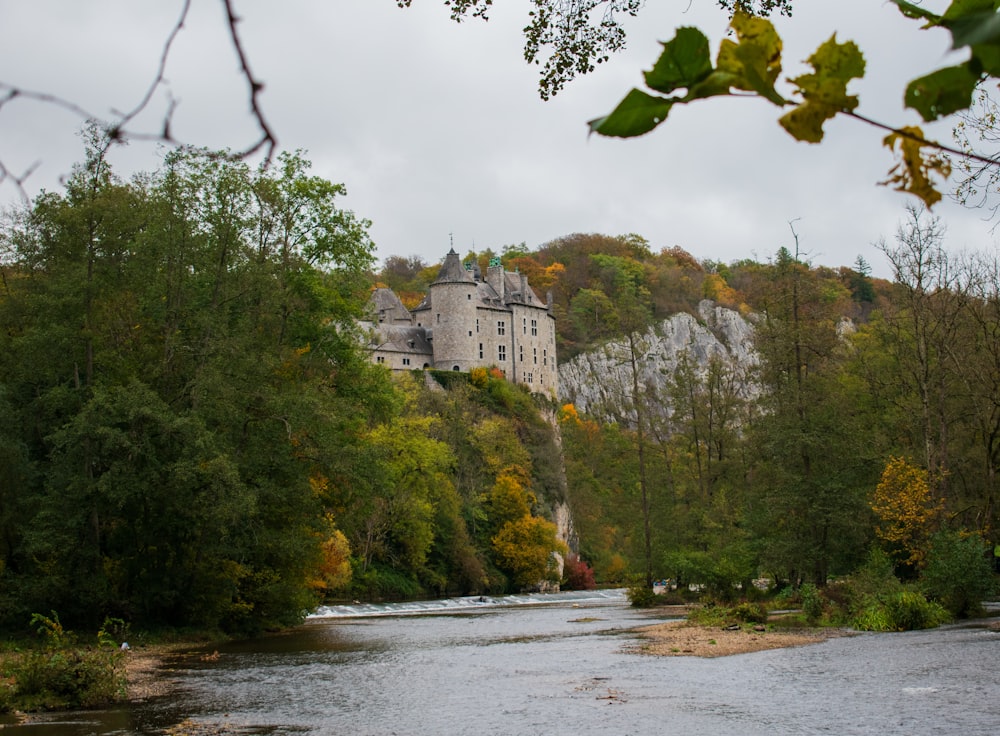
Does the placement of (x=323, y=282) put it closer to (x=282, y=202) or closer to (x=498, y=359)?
(x=282, y=202)

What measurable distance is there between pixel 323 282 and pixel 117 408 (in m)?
10.9

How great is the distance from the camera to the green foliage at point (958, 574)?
26.5m

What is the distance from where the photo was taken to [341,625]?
35.9 meters

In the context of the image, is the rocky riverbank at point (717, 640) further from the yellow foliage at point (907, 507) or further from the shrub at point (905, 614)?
the yellow foliage at point (907, 507)

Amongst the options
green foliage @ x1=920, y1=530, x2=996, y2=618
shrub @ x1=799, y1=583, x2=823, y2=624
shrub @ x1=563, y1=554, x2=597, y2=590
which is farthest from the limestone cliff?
green foliage @ x1=920, y1=530, x2=996, y2=618

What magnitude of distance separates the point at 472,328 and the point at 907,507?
6760cm

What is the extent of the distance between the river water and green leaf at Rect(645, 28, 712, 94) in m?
11.8

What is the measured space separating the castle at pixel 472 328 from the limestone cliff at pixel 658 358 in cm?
1782

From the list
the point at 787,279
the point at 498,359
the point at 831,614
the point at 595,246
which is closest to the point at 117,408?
the point at 831,614

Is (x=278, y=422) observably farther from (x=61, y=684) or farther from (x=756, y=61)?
(x=756, y=61)

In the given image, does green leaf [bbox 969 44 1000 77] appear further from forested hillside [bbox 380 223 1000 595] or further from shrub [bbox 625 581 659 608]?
shrub [bbox 625 581 659 608]

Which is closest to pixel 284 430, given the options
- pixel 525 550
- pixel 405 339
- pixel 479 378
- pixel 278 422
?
pixel 278 422

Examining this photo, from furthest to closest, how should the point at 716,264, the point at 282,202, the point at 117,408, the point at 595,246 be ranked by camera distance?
1. the point at 716,264
2. the point at 595,246
3. the point at 282,202
4. the point at 117,408

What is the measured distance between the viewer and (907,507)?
30.4m
